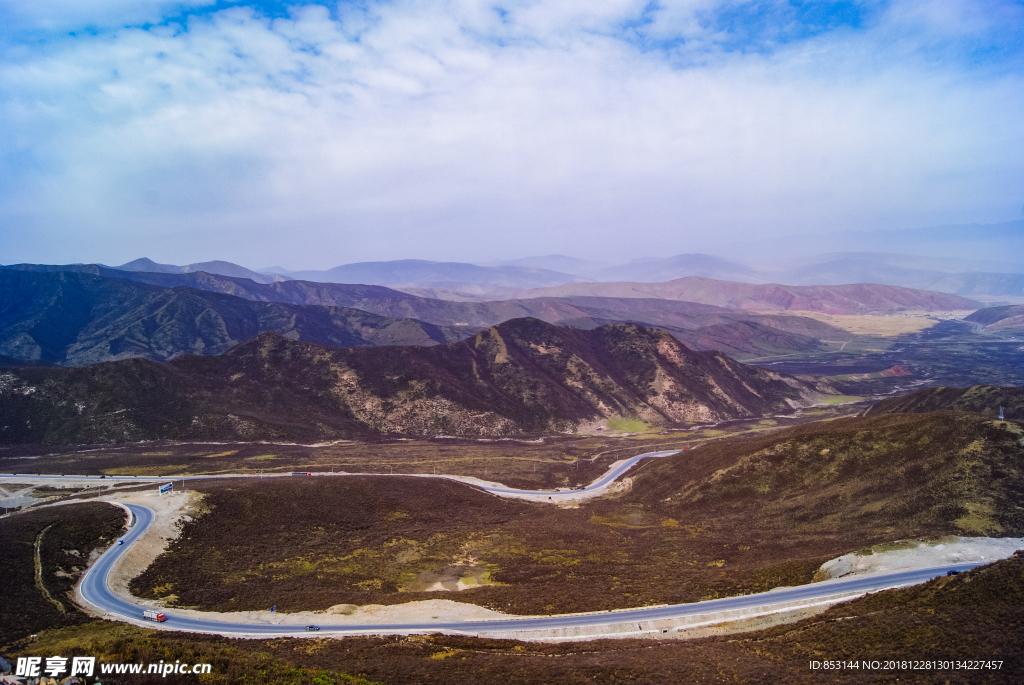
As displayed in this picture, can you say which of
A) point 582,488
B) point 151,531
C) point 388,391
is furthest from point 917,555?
point 388,391

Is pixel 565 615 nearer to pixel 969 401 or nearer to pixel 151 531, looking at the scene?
pixel 151 531

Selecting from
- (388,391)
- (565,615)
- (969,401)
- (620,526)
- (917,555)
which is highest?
(388,391)

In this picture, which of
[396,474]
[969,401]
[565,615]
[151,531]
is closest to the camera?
[565,615]

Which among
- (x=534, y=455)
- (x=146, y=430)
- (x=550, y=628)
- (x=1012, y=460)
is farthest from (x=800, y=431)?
(x=146, y=430)

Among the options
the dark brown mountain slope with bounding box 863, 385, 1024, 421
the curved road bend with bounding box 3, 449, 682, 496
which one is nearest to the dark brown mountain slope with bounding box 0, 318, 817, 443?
the curved road bend with bounding box 3, 449, 682, 496

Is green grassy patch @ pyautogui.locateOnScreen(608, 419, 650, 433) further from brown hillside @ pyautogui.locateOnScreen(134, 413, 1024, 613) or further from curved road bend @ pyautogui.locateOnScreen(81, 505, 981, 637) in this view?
curved road bend @ pyautogui.locateOnScreen(81, 505, 981, 637)

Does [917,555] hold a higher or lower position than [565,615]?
higher

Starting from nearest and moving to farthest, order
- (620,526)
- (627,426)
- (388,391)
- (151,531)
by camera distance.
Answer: (151,531)
(620,526)
(388,391)
(627,426)
